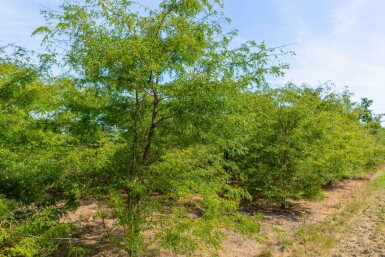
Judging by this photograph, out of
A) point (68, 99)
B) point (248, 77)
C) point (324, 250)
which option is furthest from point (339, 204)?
point (68, 99)

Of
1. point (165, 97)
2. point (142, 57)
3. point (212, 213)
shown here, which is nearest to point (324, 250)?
point (212, 213)

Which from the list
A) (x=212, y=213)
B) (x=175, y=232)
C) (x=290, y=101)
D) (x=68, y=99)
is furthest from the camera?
(x=290, y=101)

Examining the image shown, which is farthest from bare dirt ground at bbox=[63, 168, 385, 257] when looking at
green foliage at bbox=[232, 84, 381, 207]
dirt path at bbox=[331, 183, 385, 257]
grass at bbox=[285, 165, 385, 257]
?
green foliage at bbox=[232, 84, 381, 207]

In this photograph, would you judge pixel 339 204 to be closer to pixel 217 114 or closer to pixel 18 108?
pixel 217 114

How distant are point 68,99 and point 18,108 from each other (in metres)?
1.25

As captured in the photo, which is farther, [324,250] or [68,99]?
[324,250]

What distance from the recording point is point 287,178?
37.7 feet

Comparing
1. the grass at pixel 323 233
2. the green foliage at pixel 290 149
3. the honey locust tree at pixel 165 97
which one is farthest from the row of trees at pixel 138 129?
the green foliage at pixel 290 149

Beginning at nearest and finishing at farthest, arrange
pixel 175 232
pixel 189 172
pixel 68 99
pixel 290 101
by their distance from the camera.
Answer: pixel 175 232
pixel 189 172
pixel 68 99
pixel 290 101

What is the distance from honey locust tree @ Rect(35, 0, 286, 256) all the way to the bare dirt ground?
0.81 m

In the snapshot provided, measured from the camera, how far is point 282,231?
634 cm

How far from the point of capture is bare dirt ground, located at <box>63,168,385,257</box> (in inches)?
297

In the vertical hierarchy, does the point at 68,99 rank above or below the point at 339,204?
above

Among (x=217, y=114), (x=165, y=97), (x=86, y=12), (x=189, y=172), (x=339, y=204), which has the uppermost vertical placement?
(x=86, y=12)
